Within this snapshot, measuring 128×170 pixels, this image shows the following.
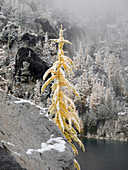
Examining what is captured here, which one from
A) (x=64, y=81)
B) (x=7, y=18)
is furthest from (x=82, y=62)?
(x=64, y=81)

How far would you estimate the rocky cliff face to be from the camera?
4668 millimetres

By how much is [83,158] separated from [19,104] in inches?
1392

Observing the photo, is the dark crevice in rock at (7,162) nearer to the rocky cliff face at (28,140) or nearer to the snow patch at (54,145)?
the rocky cliff face at (28,140)

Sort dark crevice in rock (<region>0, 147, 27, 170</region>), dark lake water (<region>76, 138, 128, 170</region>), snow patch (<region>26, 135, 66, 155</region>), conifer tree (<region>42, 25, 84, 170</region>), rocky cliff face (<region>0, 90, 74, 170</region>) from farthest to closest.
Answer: dark lake water (<region>76, 138, 128, 170</region>) → conifer tree (<region>42, 25, 84, 170</region>) → snow patch (<region>26, 135, 66, 155</region>) → rocky cliff face (<region>0, 90, 74, 170</region>) → dark crevice in rock (<region>0, 147, 27, 170</region>)

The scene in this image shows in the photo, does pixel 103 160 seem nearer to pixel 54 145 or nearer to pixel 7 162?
pixel 54 145

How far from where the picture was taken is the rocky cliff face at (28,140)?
4.67 metres

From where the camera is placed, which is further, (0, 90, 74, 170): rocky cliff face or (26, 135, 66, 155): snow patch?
(26, 135, 66, 155): snow patch

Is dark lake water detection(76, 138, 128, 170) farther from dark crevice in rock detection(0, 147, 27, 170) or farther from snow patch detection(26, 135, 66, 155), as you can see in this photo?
dark crevice in rock detection(0, 147, 27, 170)

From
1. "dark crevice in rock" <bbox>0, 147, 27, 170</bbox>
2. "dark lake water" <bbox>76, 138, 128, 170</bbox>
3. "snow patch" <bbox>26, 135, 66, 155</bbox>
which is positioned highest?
"dark crevice in rock" <bbox>0, 147, 27, 170</bbox>

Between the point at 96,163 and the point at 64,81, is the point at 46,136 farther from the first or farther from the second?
the point at 96,163

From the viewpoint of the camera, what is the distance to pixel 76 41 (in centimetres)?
18225

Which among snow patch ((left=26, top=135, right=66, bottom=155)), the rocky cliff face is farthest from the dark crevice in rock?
snow patch ((left=26, top=135, right=66, bottom=155))

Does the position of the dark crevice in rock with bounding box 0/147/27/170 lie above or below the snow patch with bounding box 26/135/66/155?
above

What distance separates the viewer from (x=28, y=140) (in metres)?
5.79
